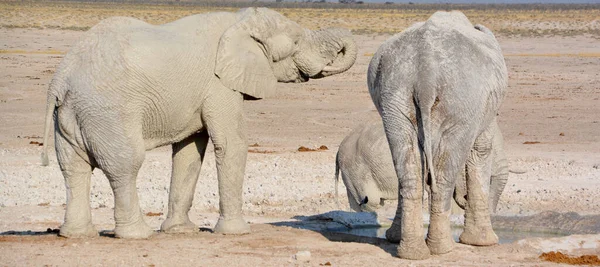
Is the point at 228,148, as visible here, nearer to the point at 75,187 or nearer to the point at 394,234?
the point at 75,187

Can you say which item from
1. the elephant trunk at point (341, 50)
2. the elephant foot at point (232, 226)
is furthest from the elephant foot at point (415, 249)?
the elephant trunk at point (341, 50)

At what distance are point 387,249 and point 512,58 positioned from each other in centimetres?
2540

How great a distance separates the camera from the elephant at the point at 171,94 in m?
8.10

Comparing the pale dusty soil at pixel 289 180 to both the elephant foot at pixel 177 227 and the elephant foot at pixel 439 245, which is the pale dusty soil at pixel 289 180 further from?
the elephant foot at pixel 177 227

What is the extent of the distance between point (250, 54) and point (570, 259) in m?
2.77

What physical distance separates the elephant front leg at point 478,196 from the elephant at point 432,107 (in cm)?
56

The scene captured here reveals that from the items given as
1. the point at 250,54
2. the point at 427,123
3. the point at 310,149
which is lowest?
the point at 310,149

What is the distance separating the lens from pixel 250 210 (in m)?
11.1

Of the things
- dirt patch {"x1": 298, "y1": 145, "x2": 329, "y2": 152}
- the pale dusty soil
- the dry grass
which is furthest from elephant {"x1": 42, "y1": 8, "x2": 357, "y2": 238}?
the dry grass

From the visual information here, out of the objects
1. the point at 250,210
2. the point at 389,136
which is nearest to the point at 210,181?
the point at 250,210

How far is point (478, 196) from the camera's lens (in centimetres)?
858

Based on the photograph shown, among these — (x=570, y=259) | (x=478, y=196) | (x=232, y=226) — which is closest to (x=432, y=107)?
(x=478, y=196)

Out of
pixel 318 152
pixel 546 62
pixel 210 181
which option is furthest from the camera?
pixel 546 62

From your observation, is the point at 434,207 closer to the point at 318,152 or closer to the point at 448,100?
the point at 448,100
